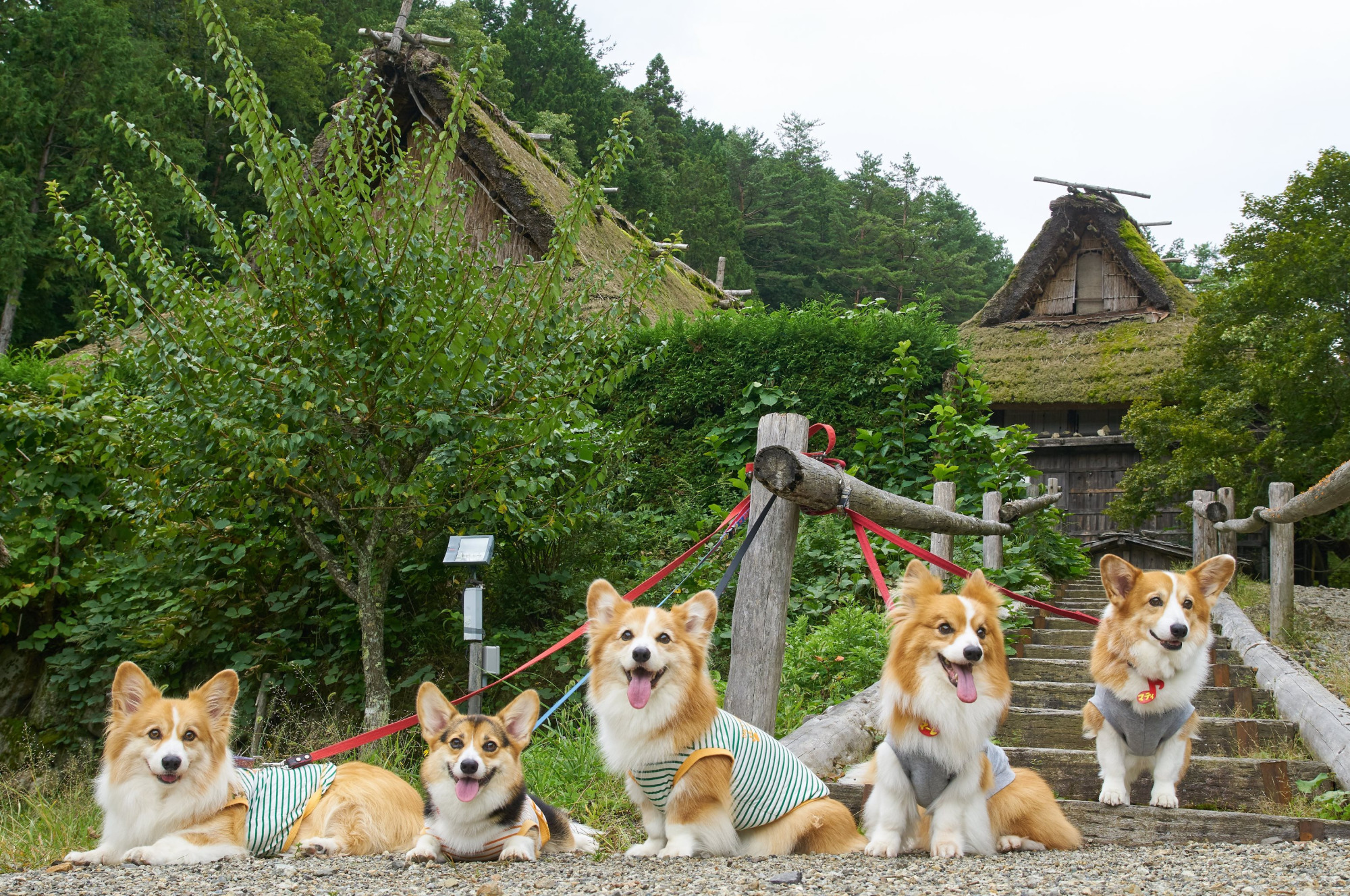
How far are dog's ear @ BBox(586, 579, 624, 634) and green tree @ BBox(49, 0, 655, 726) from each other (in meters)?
2.57

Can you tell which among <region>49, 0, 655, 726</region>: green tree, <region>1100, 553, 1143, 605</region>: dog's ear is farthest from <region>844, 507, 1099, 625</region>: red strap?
<region>49, 0, 655, 726</region>: green tree

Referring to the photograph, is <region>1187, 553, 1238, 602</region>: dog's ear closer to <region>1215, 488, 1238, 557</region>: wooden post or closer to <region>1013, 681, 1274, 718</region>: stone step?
<region>1013, 681, 1274, 718</region>: stone step

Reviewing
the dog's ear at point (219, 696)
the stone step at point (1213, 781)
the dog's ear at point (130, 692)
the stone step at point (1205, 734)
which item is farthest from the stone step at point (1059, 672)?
the dog's ear at point (130, 692)

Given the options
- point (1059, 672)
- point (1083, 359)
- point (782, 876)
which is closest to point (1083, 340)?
point (1083, 359)

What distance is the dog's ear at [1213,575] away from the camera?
3350mm

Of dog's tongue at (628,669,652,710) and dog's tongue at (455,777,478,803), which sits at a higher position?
dog's tongue at (628,669,652,710)

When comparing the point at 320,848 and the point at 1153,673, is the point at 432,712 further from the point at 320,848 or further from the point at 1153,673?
the point at 1153,673

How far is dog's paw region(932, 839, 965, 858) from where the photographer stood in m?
2.72

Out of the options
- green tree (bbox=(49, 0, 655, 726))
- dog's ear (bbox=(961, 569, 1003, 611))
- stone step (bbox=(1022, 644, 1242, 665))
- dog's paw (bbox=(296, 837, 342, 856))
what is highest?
green tree (bbox=(49, 0, 655, 726))

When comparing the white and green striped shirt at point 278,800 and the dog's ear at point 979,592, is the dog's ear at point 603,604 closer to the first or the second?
the dog's ear at point 979,592

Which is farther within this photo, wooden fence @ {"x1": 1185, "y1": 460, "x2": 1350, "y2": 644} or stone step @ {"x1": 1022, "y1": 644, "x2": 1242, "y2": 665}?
stone step @ {"x1": 1022, "y1": 644, "x2": 1242, "y2": 665}

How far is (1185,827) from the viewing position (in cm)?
328

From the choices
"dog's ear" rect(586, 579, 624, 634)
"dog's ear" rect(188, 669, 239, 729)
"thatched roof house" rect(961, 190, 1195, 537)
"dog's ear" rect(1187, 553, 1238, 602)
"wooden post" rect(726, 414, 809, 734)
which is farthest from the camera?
"thatched roof house" rect(961, 190, 1195, 537)

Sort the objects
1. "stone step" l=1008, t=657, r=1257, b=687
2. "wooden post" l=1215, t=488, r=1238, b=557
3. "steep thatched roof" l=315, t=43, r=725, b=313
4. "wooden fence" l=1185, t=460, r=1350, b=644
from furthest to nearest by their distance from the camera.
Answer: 1. "steep thatched roof" l=315, t=43, r=725, b=313
2. "wooden post" l=1215, t=488, r=1238, b=557
3. "stone step" l=1008, t=657, r=1257, b=687
4. "wooden fence" l=1185, t=460, r=1350, b=644
